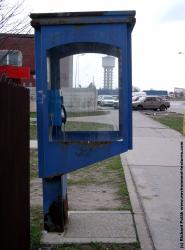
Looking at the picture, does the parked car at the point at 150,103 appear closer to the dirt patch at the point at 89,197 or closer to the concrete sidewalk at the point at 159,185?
the concrete sidewalk at the point at 159,185

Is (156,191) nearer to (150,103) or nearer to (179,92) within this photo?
(150,103)

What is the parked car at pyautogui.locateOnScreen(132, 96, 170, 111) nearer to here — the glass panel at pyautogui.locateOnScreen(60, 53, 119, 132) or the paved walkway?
the paved walkway

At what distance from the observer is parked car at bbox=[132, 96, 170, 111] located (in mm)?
56019

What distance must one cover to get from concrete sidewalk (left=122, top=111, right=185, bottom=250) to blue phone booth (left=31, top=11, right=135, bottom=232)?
1.24 metres

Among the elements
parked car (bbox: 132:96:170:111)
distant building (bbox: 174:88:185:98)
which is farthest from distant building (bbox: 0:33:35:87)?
distant building (bbox: 174:88:185:98)

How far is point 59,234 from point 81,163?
92cm

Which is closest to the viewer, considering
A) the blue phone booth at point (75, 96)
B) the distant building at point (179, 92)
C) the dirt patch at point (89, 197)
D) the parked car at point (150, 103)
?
the blue phone booth at point (75, 96)

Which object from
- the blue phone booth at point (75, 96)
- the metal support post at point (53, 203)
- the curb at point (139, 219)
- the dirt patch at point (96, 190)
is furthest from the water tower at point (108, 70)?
the dirt patch at point (96, 190)

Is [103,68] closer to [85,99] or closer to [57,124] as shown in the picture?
[85,99]

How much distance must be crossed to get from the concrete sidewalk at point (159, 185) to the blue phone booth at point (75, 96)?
1.24 meters

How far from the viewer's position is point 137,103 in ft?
185

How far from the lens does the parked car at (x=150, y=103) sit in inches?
2205

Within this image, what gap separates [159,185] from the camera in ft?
32.8

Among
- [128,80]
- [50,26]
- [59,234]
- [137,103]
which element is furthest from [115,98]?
[137,103]
